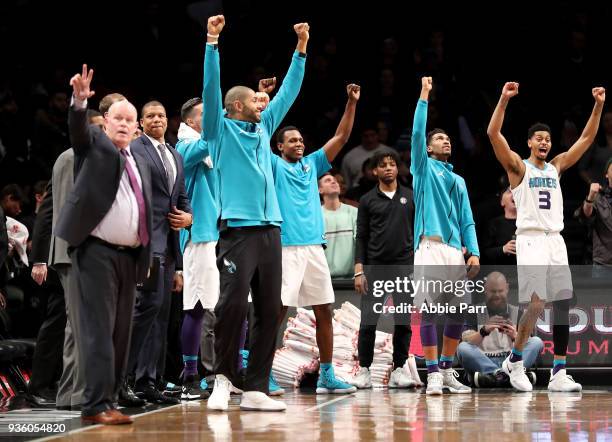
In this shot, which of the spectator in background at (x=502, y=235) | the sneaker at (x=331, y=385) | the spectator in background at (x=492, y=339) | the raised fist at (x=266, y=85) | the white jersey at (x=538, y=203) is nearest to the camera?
the raised fist at (x=266, y=85)

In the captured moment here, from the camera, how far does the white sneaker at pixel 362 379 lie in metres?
8.91

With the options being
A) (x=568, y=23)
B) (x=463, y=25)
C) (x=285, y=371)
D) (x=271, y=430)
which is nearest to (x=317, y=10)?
(x=463, y=25)

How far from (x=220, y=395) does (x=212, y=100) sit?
1833 millimetres

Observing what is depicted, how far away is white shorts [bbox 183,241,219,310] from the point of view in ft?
25.1

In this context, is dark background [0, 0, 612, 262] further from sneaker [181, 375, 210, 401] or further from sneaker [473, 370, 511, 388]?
sneaker [181, 375, 210, 401]

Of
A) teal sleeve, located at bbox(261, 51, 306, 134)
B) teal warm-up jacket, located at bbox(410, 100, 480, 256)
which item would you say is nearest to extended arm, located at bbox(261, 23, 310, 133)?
teal sleeve, located at bbox(261, 51, 306, 134)

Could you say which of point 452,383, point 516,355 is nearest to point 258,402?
point 452,383

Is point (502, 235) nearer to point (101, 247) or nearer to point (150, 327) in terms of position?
point (150, 327)

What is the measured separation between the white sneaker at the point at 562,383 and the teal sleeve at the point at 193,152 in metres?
3.49

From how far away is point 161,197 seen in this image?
7.13 meters

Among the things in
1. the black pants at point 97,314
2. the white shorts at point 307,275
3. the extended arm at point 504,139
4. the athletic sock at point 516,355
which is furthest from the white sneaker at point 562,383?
the black pants at point 97,314

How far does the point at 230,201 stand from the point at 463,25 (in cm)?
813

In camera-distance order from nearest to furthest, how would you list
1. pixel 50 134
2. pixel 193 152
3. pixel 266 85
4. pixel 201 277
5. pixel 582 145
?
pixel 266 85
pixel 193 152
pixel 201 277
pixel 582 145
pixel 50 134

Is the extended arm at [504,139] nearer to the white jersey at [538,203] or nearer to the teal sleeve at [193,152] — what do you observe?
the white jersey at [538,203]
